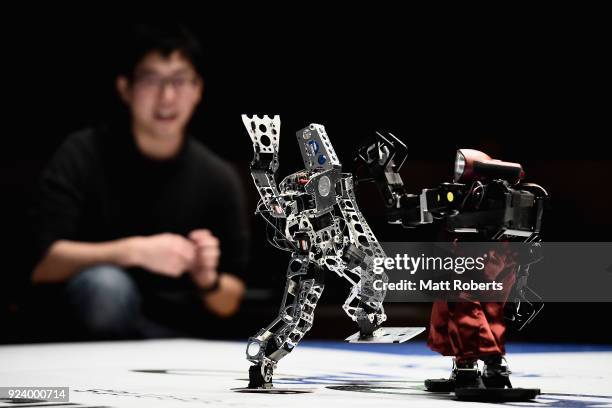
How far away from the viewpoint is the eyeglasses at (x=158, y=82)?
681 centimetres

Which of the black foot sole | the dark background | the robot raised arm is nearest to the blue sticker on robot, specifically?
the robot raised arm

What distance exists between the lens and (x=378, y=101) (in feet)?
24.0

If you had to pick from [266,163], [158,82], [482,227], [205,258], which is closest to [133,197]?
[205,258]

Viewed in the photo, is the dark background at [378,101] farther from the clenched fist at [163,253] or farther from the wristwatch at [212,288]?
the clenched fist at [163,253]

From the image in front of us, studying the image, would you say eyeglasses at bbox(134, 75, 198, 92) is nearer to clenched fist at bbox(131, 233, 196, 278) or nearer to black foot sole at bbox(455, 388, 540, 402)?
clenched fist at bbox(131, 233, 196, 278)

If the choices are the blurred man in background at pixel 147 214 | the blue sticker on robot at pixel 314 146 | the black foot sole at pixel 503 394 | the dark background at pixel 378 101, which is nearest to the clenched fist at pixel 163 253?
the blurred man in background at pixel 147 214

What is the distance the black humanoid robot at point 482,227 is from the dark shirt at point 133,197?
3431mm

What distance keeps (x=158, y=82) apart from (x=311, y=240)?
348cm

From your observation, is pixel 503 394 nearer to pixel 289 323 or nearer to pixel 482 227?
pixel 482 227

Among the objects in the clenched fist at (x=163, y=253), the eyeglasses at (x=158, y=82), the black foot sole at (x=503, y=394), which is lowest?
the black foot sole at (x=503, y=394)

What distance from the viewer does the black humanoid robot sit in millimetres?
3354

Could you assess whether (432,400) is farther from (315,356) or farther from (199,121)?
(199,121)

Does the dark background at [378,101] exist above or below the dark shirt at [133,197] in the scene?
above

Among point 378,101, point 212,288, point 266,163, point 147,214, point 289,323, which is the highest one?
point 378,101
